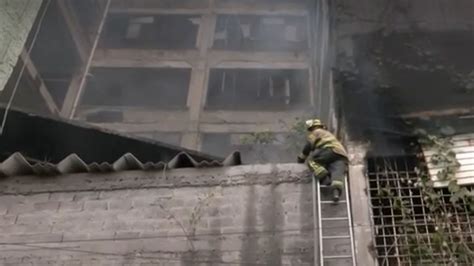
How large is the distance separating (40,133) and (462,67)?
21.9ft

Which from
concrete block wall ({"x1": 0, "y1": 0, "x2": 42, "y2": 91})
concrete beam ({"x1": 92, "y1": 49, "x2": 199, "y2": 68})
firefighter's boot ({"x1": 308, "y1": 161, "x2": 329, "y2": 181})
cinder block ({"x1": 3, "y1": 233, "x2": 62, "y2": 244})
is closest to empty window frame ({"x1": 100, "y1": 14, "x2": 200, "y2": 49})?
concrete beam ({"x1": 92, "y1": 49, "x2": 199, "y2": 68})

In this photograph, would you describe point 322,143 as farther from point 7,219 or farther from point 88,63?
point 88,63

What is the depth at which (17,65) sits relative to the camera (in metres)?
13.7

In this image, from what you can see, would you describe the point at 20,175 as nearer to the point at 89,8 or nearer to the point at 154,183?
the point at 154,183

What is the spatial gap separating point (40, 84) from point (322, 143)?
38.4 ft

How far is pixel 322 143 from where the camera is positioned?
723 centimetres

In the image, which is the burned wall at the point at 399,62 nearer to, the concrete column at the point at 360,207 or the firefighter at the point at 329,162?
the concrete column at the point at 360,207

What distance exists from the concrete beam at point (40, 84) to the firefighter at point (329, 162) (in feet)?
30.8

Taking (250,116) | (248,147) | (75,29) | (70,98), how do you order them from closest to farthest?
(248,147)
(250,116)
(70,98)
(75,29)

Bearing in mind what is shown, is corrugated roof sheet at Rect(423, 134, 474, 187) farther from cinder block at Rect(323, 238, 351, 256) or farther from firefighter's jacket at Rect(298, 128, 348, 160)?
cinder block at Rect(323, 238, 351, 256)

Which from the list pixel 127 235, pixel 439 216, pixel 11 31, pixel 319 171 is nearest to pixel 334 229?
pixel 319 171

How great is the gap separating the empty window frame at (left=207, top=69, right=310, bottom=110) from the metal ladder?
11.1m

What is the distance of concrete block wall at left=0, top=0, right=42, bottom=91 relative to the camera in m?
12.3

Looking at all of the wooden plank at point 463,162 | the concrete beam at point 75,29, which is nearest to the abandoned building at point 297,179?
the wooden plank at point 463,162
